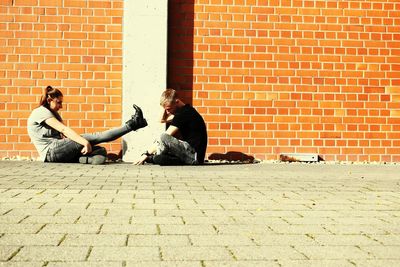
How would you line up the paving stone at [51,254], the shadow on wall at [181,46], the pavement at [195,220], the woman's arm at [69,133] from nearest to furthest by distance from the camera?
the paving stone at [51,254] < the pavement at [195,220] < the woman's arm at [69,133] < the shadow on wall at [181,46]

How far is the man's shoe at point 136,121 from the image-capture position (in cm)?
707

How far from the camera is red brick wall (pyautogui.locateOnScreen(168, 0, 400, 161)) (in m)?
8.00

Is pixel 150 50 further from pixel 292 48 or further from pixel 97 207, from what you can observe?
pixel 97 207

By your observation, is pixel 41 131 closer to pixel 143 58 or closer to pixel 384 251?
pixel 143 58

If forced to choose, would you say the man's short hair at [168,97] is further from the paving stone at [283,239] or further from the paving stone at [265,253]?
the paving stone at [265,253]

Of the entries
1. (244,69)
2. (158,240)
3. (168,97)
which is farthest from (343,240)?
(244,69)

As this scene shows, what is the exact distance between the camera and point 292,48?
26.6ft

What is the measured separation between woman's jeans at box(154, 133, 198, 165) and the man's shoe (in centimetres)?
34

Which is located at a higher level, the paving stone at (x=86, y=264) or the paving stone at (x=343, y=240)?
the paving stone at (x=86, y=264)

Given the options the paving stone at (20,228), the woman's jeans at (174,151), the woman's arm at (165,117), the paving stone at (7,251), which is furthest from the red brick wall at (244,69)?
the paving stone at (7,251)

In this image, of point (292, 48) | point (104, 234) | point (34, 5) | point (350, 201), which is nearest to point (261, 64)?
point (292, 48)

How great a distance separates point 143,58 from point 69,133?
1.74 metres

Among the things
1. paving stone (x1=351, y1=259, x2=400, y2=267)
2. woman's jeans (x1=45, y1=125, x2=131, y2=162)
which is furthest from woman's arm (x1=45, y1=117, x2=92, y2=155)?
paving stone (x1=351, y1=259, x2=400, y2=267)

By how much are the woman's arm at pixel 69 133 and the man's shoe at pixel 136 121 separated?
0.65m
